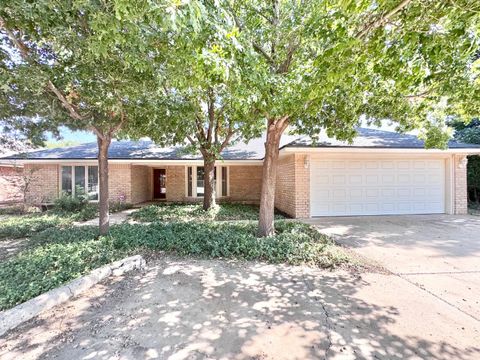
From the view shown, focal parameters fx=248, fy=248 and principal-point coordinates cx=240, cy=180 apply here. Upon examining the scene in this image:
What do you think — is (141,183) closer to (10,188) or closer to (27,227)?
(27,227)

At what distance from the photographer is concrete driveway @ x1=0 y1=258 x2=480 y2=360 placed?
2.59m

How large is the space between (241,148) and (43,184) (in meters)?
10.5

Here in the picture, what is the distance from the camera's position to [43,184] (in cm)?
1280

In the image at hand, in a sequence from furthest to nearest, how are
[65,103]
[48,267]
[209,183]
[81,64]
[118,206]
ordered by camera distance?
[118,206] < [209,183] < [65,103] < [81,64] < [48,267]

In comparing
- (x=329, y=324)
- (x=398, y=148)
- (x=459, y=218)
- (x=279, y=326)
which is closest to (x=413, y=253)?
(x=329, y=324)

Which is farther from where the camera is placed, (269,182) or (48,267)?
(269,182)

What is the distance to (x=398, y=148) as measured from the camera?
970 cm

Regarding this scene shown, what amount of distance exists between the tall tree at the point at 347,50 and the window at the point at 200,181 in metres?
8.20

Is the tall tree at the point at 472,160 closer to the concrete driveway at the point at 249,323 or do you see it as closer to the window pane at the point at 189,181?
the concrete driveway at the point at 249,323

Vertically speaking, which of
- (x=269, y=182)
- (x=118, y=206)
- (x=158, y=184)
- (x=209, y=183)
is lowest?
(x=118, y=206)

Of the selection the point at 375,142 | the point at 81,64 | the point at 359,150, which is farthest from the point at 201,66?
the point at 375,142

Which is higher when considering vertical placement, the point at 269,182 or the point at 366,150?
the point at 366,150

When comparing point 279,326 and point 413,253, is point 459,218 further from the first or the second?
point 279,326

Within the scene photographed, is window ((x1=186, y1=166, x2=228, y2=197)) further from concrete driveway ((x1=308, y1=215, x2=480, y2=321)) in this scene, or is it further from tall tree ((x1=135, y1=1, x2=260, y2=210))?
tall tree ((x1=135, y1=1, x2=260, y2=210))
